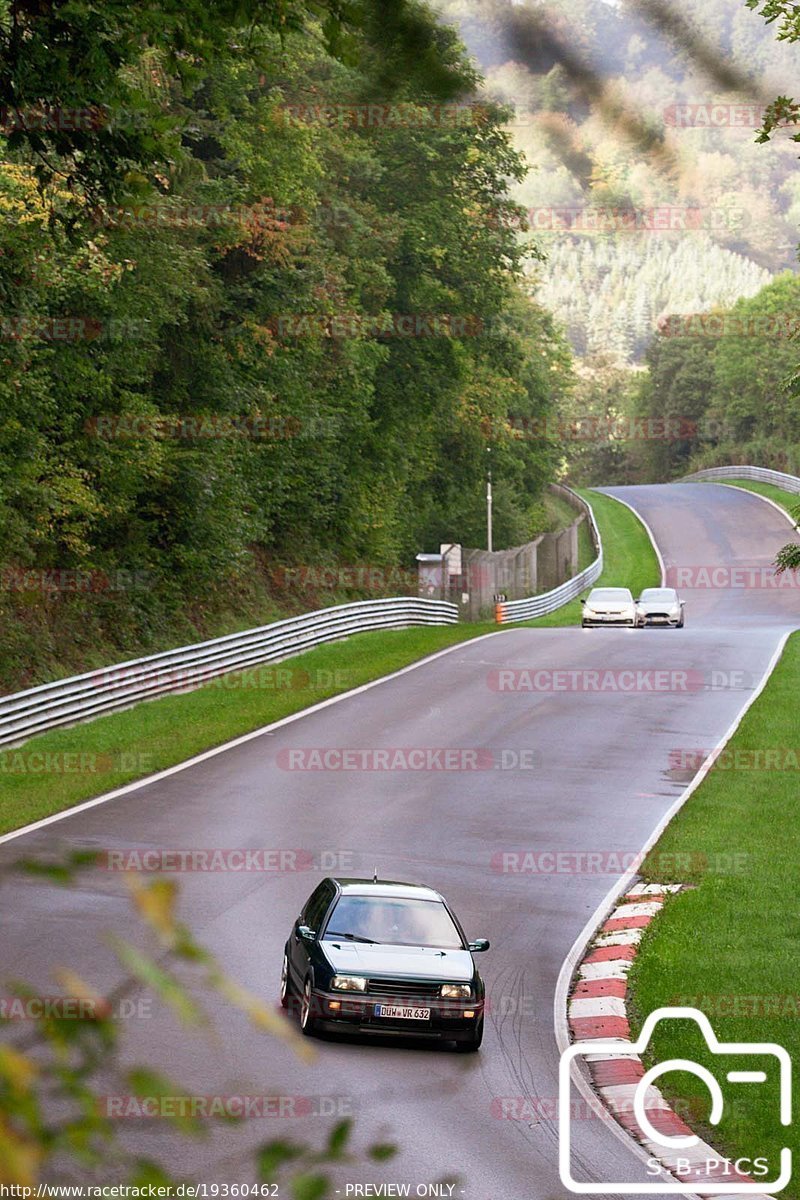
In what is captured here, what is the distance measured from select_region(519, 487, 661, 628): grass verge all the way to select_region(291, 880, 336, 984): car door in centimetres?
4400

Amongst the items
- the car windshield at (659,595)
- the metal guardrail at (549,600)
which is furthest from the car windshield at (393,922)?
the metal guardrail at (549,600)

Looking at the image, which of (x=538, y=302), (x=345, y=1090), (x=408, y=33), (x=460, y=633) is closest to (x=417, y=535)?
(x=460, y=633)

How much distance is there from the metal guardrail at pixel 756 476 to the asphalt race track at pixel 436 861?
187ft

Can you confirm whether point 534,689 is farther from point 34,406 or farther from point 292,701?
point 34,406

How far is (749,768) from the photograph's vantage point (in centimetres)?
2744

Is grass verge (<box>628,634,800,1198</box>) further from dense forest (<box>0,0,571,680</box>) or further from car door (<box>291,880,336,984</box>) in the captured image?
dense forest (<box>0,0,571,680</box>)

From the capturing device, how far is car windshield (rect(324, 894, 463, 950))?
583 inches

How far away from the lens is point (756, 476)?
110 m

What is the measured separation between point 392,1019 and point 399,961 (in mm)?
663

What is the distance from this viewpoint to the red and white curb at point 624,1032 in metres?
11.0

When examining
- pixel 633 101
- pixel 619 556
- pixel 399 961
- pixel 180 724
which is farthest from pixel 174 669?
pixel 619 556

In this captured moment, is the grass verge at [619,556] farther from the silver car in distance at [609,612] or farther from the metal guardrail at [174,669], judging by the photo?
the metal guardrail at [174,669]

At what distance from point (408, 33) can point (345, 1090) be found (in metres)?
10.4

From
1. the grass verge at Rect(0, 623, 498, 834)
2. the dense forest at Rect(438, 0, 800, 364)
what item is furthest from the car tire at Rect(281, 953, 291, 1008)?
the dense forest at Rect(438, 0, 800, 364)
